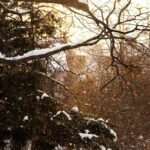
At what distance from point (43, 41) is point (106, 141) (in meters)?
3.39

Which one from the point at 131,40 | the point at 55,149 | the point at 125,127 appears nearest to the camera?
the point at 131,40

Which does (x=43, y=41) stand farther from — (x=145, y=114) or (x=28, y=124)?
(x=145, y=114)

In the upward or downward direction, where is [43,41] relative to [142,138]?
downward

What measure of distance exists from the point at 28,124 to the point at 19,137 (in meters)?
0.51

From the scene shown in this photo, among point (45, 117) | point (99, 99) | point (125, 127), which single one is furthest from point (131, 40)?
point (99, 99)

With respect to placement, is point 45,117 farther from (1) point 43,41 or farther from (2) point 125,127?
(2) point 125,127

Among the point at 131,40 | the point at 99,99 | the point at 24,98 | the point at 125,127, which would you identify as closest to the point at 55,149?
the point at 24,98

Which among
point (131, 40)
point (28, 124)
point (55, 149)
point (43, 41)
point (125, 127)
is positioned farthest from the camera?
point (125, 127)

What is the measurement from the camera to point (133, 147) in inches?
1109

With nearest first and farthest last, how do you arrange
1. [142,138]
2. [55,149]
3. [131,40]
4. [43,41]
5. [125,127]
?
[131,40]
[55,149]
[43,41]
[125,127]
[142,138]

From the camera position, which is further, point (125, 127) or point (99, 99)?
point (99, 99)

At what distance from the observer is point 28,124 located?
11.4 meters

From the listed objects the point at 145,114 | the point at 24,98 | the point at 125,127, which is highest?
the point at 145,114

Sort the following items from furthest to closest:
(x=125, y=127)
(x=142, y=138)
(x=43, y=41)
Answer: (x=142, y=138) → (x=125, y=127) → (x=43, y=41)
